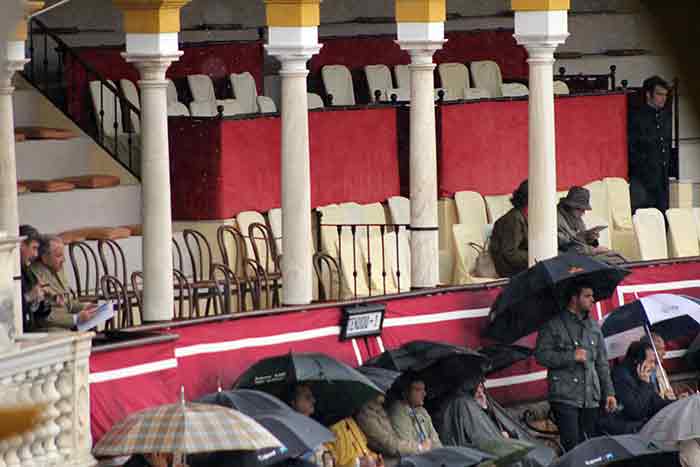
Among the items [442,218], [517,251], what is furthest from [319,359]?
[442,218]

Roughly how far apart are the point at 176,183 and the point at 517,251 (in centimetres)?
351

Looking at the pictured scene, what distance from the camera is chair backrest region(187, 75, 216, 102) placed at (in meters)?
19.4

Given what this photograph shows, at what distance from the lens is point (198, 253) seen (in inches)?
670

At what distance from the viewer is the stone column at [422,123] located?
54.3ft

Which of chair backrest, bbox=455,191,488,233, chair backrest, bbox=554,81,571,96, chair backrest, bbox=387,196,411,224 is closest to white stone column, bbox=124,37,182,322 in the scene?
chair backrest, bbox=387,196,411,224

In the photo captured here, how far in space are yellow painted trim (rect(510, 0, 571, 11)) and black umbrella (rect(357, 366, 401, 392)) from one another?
5.69 metres

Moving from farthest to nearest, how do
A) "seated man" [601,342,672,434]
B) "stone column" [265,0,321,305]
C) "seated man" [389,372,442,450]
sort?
"stone column" [265,0,321,305] < "seated man" [601,342,672,434] < "seated man" [389,372,442,450]

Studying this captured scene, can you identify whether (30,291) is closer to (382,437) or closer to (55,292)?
(55,292)

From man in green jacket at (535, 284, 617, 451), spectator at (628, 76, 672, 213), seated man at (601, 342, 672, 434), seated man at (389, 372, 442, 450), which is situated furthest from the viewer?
spectator at (628, 76, 672, 213)

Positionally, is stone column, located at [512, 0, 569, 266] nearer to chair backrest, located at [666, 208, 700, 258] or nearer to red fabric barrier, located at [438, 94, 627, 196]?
red fabric barrier, located at [438, 94, 627, 196]

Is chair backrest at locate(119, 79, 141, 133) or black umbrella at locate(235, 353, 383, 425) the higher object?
chair backrest at locate(119, 79, 141, 133)

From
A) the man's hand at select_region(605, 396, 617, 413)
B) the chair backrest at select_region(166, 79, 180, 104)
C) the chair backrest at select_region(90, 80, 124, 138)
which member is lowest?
the man's hand at select_region(605, 396, 617, 413)

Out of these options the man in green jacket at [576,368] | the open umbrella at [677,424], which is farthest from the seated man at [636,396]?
the open umbrella at [677,424]

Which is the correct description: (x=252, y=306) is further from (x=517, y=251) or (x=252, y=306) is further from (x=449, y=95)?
(x=449, y=95)
